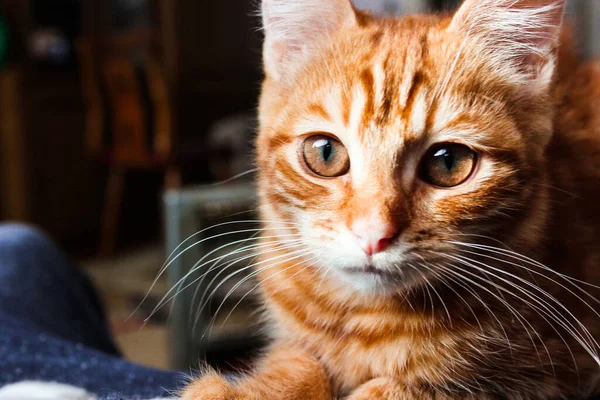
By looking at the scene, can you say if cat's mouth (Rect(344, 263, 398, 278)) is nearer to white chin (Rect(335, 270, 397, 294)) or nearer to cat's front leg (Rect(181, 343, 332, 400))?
white chin (Rect(335, 270, 397, 294))

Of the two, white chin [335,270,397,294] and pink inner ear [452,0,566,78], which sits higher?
pink inner ear [452,0,566,78]

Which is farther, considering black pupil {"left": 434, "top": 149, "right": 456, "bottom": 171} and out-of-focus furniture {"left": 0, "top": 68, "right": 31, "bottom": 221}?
out-of-focus furniture {"left": 0, "top": 68, "right": 31, "bottom": 221}

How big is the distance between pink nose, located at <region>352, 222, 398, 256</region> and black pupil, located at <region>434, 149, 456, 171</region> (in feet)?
0.30

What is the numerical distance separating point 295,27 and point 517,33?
243 millimetres

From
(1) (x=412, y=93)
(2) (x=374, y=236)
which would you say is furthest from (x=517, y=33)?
(2) (x=374, y=236)

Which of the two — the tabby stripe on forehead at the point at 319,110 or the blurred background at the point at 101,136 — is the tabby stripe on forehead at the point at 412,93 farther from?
the blurred background at the point at 101,136

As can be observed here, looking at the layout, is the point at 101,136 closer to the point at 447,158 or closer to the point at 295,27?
the point at 295,27

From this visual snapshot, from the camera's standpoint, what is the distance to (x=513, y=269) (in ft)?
2.05

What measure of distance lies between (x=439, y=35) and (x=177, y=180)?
260cm

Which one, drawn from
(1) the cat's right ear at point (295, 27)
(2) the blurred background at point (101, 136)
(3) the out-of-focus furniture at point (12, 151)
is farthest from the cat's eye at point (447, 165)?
(3) the out-of-focus furniture at point (12, 151)

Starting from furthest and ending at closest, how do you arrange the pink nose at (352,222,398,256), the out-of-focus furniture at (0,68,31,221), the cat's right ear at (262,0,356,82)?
the out-of-focus furniture at (0,68,31,221) < the cat's right ear at (262,0,356,82) < the pink nose at (352,222,398,256)

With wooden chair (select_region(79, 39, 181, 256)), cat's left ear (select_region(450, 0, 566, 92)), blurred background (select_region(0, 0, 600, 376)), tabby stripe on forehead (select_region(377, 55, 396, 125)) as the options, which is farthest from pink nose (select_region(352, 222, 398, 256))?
wooden chair (select_region(79, 39, 181, 256))

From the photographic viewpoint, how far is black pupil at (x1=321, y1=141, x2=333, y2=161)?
0.64 m

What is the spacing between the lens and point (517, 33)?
2.21ft
